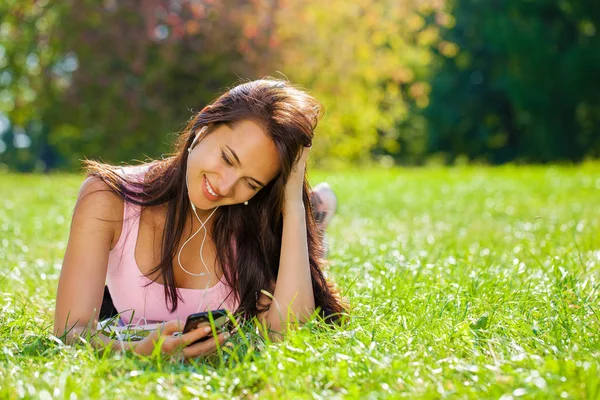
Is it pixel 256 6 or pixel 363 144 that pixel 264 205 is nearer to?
pixel 256 6

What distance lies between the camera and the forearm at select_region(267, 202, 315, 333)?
3.17m

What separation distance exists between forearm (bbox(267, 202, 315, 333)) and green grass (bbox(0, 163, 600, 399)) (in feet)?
0.74

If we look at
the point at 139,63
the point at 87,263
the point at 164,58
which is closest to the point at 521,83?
the point at 164,58

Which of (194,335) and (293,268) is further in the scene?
(293,268)

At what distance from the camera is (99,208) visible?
315cm

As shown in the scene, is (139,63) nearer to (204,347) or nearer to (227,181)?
(227,181)

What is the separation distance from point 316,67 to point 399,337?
634 inches

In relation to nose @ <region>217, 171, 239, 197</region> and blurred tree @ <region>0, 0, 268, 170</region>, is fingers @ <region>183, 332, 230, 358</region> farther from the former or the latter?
blurred tree @ <region>0, 0, 268, 170</region>

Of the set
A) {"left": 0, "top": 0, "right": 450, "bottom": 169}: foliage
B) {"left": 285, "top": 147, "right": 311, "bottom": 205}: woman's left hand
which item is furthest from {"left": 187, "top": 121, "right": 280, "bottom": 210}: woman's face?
{"left": 0, "top": 0, "right": 450, "bottom": 169}: foliage

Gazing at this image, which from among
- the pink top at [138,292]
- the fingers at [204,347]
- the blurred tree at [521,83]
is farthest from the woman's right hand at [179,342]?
the blurred tree at [521,83]

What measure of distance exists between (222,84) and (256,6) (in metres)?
1.86

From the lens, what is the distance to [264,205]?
3412mm

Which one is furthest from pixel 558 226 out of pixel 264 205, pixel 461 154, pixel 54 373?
pixel 461 154

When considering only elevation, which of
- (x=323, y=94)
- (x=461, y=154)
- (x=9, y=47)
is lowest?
(x=461, y=154)
